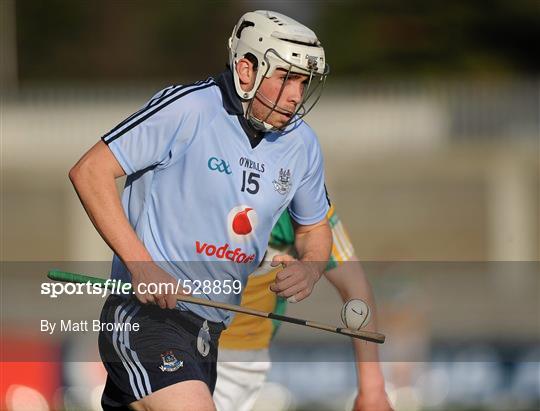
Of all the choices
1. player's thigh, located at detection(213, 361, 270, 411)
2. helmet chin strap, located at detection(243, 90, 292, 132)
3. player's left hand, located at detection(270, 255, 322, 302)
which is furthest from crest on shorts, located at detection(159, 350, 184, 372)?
player's thigh, located at detection(213, 361, 270, 411)

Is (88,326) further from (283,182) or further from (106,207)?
(283,182)

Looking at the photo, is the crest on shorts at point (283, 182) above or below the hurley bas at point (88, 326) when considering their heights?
above

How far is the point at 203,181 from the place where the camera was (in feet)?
14.6

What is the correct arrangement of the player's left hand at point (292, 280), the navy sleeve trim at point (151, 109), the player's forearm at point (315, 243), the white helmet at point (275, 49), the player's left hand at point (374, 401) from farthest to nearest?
the player's left hand at point (374, 401), the player's forearm at point (315, 243), the player's left hand at point (292, 280), the white helmet at point (275, 49), the navy sleeve trim at point (151, 109)

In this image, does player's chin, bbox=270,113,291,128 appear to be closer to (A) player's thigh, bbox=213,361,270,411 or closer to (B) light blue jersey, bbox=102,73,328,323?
(B) light blue jersey, bbox=102,73,328,323

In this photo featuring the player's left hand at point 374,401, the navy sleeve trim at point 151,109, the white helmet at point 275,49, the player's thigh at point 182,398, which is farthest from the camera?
the player's left hand at point 374,401

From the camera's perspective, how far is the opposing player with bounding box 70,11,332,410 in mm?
4270

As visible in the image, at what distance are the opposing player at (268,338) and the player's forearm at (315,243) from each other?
0.30 metres

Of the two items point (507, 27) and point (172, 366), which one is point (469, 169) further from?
point (172, 366)

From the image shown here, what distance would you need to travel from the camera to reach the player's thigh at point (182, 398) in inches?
164

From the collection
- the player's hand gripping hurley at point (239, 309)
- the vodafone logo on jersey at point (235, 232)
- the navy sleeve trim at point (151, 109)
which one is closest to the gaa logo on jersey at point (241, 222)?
the vodafone logo on jersey at point (235, 232)

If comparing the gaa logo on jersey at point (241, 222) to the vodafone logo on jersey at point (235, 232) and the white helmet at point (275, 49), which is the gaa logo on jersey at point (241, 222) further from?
the white helmet at point (275, 49)

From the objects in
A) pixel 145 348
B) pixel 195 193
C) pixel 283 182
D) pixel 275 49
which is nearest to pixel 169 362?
pixel 145 348

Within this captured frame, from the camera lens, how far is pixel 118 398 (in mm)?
4465
